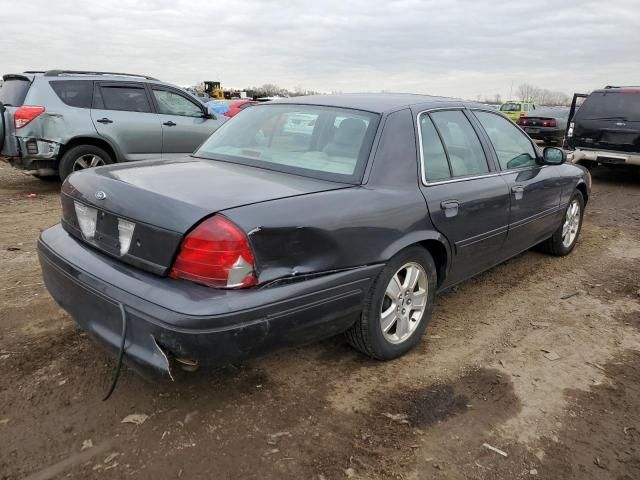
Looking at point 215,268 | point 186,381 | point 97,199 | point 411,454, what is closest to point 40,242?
point 97,199

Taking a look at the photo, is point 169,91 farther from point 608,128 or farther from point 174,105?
point 608,128

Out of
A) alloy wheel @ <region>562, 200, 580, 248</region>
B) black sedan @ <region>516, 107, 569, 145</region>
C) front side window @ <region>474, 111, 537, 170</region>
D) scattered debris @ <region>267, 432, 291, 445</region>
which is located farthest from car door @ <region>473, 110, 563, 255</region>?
black sedan @ <region>516, 107, 569, 145</region>

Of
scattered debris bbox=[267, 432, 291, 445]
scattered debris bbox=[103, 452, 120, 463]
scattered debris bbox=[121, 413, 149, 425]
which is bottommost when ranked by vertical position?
scattered debris bbox=[103, 452, 120, 463]

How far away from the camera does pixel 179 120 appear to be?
827 cm

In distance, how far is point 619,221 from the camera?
23.4ft

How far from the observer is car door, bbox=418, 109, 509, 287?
3.21m

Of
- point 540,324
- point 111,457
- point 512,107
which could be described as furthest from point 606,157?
point 512,107

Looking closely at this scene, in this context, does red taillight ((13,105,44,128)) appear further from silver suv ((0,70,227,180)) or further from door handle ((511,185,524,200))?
door handle ((511,185,524,200))

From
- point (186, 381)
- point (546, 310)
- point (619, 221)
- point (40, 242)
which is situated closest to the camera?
point (186, 381)

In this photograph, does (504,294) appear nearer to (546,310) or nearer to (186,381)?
(546,310)

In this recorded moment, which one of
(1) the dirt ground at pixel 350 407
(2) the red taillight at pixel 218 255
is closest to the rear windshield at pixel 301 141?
(2) the red taillight at pixel 218 255

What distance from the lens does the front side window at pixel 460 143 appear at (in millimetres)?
3441

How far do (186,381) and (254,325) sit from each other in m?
0.76

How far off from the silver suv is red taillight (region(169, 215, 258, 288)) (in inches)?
235
